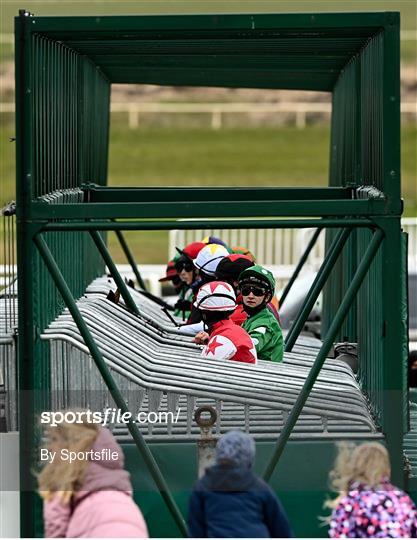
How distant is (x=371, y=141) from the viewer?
25.7ft

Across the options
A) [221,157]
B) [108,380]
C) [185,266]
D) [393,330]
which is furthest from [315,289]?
[221,157]

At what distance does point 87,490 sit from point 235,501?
0.54 m

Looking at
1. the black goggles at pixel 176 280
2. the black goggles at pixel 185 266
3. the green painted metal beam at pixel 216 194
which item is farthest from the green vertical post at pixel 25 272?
the black goggles at pixel 176 280

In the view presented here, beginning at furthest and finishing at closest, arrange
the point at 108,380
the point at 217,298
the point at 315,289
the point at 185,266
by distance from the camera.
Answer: the point at 185,266 → the point at 315,289 → the point at 217,298 → the point at 108,380

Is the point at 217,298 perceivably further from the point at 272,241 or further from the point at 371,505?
the point at 272,241

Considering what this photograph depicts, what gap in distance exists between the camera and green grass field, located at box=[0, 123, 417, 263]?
3594cm

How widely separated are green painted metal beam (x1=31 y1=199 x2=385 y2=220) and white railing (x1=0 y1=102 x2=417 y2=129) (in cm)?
3542

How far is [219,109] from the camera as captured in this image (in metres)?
43.2

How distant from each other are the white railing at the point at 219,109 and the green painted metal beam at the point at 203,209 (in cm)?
3542

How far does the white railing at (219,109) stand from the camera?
42219 mm

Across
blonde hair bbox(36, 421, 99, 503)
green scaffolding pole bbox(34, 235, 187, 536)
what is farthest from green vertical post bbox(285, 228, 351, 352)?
blonde hair bbox(36, 421, 99, 503)

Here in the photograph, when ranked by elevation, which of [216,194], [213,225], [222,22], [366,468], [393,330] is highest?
[222,22]

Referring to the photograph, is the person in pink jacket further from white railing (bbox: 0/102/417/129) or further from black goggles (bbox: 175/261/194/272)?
white railing (bbox: 0/102/417/129)

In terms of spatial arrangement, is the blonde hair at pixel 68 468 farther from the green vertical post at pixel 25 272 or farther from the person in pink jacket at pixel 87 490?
the green vertical post at pixel 25 272
